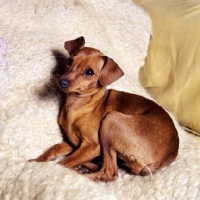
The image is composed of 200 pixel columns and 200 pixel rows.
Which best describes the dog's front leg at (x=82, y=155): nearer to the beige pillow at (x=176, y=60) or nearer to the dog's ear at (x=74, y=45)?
the dog's ear at (x=74, y=45)

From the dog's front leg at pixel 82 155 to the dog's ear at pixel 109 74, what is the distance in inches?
10.7

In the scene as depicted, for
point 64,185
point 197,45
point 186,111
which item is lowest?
point 186,111

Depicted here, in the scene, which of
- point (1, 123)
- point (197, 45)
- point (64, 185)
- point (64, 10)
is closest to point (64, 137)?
point (1, 123)

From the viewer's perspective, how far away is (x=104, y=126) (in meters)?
1.68

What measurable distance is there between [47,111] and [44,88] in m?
0.11

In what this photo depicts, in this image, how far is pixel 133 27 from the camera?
2340 millimetres

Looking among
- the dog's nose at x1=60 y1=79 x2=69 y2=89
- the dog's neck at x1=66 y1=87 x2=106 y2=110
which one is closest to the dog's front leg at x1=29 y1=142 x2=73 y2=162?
the dog's neck at x1=66 y1=87 x2=106 y2=110

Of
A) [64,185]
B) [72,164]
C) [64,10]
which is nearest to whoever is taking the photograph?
[64,185]

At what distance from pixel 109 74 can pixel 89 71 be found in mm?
83

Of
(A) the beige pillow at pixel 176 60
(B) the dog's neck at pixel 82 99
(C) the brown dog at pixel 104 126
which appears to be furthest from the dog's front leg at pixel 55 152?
(A) the beige pillow at pixel 176 60

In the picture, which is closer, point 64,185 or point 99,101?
point 64,185

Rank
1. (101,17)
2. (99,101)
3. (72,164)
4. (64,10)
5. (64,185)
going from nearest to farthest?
(64,185), (72,164), (99,101), (64,10), (101,17)

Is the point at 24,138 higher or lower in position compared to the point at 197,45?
lower

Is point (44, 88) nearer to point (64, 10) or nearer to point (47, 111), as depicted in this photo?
point (47, 111)
